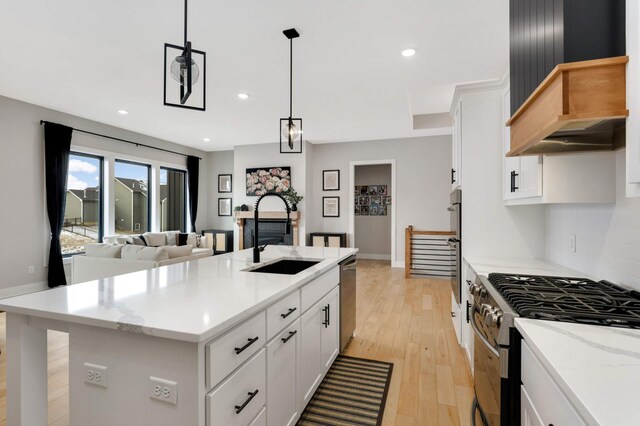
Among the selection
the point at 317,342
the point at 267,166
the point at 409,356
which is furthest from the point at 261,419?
the point at 267,166

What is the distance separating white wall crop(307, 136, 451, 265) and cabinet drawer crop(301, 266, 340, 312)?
Answer: 449cm

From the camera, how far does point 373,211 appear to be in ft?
26.2

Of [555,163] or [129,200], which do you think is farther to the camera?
[129,200]

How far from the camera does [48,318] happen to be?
3.95 ft

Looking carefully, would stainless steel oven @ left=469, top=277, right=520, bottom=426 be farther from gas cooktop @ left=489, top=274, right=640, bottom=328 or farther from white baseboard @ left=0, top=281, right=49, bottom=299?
white baseboard @ left=0, top=281, right=49, bottom=299

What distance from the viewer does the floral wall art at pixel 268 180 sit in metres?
7.10

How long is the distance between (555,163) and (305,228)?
Result: 550 cm

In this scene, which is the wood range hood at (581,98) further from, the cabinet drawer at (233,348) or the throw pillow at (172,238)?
the throw pillow at (172,238)

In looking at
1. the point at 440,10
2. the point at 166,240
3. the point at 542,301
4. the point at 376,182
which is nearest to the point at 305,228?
the point at 376,182

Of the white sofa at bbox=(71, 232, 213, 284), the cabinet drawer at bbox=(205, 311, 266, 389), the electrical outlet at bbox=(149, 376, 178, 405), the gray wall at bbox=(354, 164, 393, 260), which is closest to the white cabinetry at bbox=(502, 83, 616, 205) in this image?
the cabinet drawer at bbox=(205, 311, 266, 389)

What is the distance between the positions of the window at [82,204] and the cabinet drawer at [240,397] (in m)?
5.35

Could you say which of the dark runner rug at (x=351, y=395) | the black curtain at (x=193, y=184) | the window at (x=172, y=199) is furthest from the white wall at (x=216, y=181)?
the dark runner rug at (x=351, y=395)

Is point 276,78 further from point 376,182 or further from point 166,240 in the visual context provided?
point 376,182

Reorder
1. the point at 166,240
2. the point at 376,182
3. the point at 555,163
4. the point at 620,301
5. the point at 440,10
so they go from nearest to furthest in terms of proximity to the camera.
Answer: the point at 620,301 < the point at 555,163 < the point at 440,10 < the point at 166,240 < the point at 376,182
